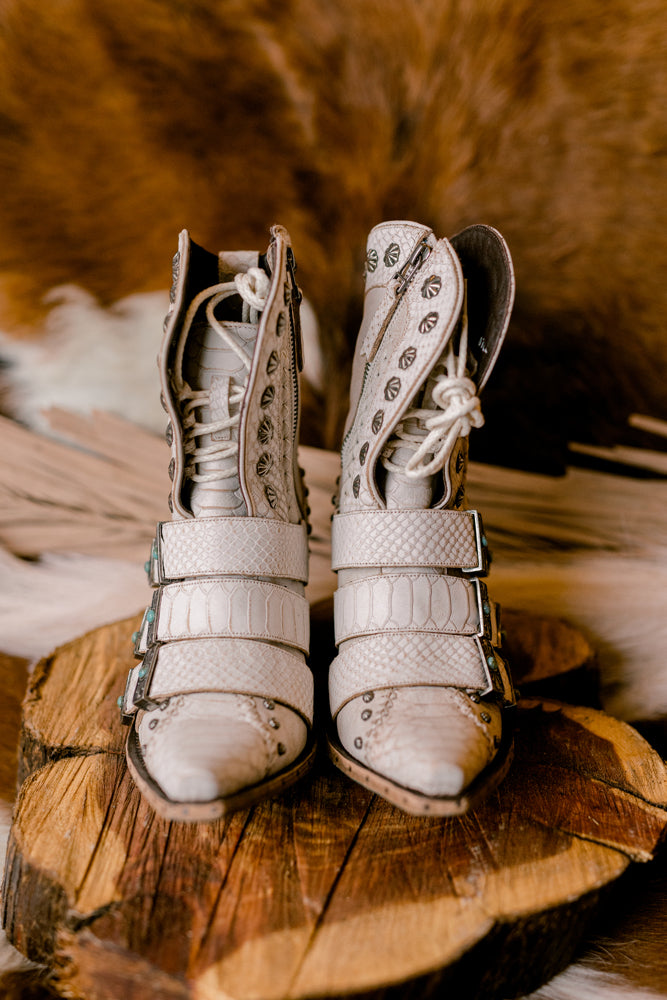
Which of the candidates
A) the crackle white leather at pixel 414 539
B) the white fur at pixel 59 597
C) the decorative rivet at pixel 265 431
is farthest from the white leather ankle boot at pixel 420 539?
the white fur at pixel 59 597

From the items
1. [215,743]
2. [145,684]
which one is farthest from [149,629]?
[215,743]

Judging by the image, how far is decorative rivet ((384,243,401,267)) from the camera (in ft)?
2.69

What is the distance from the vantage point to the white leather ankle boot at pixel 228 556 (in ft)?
2.06

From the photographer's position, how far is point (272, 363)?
77cm

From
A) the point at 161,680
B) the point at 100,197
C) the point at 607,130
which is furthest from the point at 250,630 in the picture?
the point at 607,130

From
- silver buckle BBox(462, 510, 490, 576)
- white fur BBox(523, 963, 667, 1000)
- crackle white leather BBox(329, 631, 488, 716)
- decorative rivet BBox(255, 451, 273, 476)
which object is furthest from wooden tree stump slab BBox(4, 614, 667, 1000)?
decorative rivet BBox(255, 451, 273, 476)

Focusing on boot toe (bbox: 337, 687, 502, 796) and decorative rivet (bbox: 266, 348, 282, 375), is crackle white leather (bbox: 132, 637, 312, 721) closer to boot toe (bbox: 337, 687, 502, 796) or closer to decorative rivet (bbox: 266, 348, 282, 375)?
boot toe (bbox: 337, 687, 502, 796)

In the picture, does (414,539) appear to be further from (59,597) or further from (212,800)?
(59,597)

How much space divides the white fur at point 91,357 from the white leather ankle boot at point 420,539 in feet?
1.49

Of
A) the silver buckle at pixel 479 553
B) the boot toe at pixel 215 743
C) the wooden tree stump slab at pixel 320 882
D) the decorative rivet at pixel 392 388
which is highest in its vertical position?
the decorative rivet at pixel 392 388

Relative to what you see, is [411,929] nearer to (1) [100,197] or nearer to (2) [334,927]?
(2) [334,927]

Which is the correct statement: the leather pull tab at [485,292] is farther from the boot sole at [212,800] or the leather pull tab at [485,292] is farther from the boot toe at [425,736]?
the boot sole at [212,800]

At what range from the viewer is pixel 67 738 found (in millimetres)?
810

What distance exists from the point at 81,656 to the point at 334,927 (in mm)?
574
